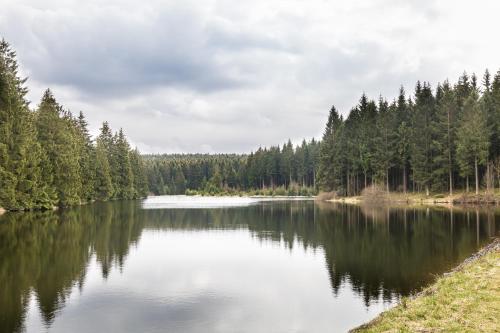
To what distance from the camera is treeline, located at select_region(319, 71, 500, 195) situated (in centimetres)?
6806

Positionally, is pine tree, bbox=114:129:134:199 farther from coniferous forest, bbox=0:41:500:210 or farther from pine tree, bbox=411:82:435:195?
pine tree, bbox=411:82:435:195

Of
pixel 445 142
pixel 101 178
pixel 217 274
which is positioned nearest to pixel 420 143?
pixel 445 142

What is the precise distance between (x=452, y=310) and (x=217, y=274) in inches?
479

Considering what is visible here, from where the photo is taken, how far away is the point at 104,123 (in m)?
122

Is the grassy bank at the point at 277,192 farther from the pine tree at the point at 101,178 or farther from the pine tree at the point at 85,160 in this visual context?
the pine tree at the point at 85,160

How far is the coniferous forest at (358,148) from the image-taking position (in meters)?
57.1

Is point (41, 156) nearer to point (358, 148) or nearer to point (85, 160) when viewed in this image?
point (85, 160)

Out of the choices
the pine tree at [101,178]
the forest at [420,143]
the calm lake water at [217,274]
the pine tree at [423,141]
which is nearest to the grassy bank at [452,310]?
the calm lake water at [217,274]

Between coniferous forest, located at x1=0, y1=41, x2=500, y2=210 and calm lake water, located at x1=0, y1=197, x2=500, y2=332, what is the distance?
844 inches

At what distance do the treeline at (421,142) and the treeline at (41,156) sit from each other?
50.6 metres

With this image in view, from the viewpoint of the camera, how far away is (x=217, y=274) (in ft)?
71.3

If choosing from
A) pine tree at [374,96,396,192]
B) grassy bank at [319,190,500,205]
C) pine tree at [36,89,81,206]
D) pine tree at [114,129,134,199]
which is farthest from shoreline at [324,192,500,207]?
pine tree at [114,129,134,199]

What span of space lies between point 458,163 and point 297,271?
54540mm

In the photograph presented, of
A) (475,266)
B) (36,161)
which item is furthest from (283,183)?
(475,266)
